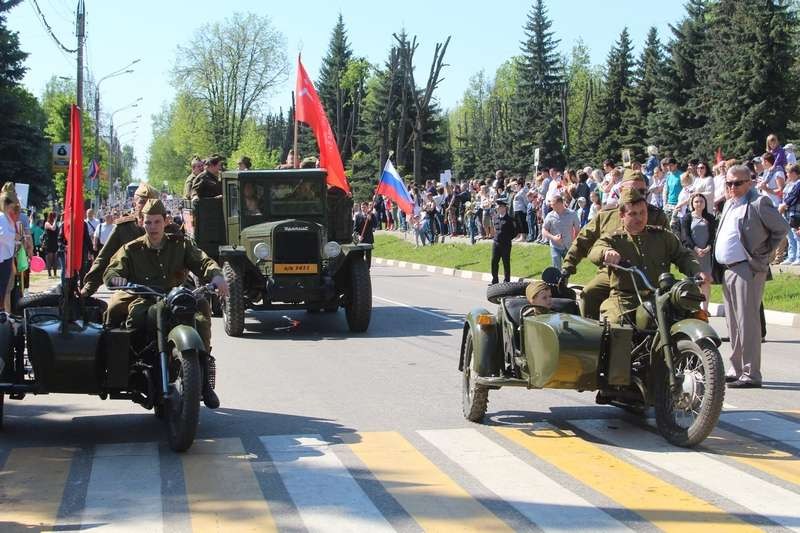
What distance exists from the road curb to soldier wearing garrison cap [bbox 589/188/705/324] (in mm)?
801

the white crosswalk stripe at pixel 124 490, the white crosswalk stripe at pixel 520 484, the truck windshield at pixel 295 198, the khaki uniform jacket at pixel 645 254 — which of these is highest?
the truck windshield at pixel 295 198

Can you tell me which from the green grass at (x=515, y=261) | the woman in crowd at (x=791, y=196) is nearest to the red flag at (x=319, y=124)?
the green grass at (x=515, y=261)

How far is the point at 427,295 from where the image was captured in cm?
2305

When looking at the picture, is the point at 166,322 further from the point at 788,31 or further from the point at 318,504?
the point at 788,31

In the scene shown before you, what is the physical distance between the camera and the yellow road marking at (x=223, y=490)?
6016 mm

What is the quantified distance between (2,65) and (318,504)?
38.7 metres

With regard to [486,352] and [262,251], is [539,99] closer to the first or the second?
[262,251]

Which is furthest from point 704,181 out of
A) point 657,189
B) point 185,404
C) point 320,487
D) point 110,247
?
point 320,487

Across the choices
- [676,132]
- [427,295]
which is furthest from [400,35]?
[427,295]

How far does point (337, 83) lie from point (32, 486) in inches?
3637

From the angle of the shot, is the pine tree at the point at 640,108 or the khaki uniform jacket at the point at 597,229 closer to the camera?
the khaki uniform jacket at the point at 597,229

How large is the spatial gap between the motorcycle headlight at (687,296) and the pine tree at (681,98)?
47150mm

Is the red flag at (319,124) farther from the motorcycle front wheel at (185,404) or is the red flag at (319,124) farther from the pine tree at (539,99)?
the pine tree at (539,99)

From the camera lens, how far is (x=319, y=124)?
74.0 feet
